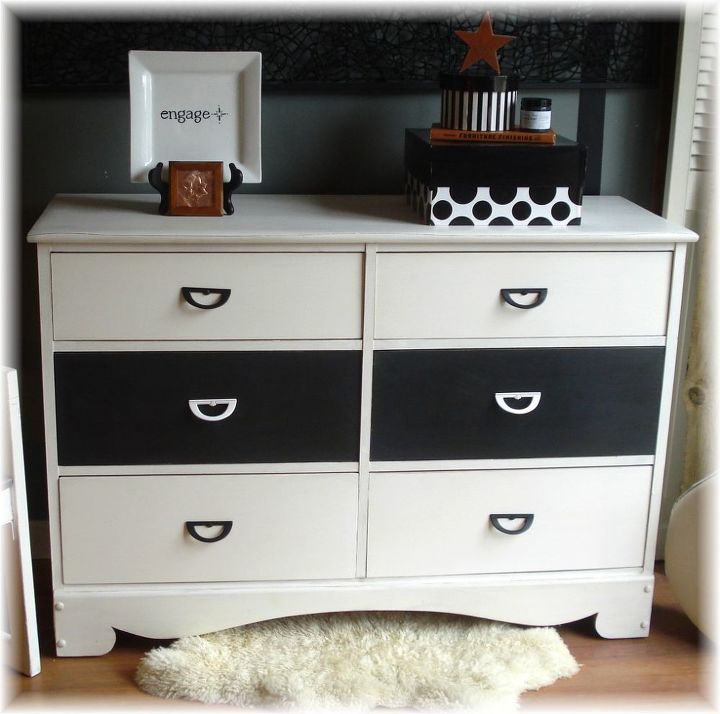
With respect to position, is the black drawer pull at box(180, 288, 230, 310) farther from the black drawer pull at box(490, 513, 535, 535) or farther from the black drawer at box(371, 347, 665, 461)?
the black drawer pull at box(490, 513, 535, 535)

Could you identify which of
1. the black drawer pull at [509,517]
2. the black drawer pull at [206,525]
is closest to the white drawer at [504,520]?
the black drawer pull at [509,517]

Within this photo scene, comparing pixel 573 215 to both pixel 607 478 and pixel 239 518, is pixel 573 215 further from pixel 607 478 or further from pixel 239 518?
pixel 239 518

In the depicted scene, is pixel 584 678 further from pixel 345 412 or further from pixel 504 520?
pixel 345 412

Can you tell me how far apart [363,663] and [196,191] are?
987mm

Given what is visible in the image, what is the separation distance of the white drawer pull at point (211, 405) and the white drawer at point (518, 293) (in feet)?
1.03

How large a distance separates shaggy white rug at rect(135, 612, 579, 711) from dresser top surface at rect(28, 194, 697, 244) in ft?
2.68

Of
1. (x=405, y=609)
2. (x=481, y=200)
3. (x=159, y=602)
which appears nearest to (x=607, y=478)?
(x=405, y=609)

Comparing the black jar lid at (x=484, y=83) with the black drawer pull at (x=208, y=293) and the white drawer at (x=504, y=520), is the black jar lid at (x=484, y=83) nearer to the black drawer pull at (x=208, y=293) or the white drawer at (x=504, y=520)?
the black drawer pull at (x=208, y=293)

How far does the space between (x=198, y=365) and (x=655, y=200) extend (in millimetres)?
1158

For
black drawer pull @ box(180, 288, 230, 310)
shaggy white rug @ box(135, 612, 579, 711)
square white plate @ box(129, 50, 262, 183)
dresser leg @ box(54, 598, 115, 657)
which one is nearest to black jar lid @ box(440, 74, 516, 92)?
square white plate @ box(129, 50, 262, 183)

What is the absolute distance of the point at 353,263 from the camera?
1930 millimetres

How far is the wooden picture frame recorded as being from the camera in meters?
2.01

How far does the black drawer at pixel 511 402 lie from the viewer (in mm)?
2000

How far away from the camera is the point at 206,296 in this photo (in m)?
1.93
